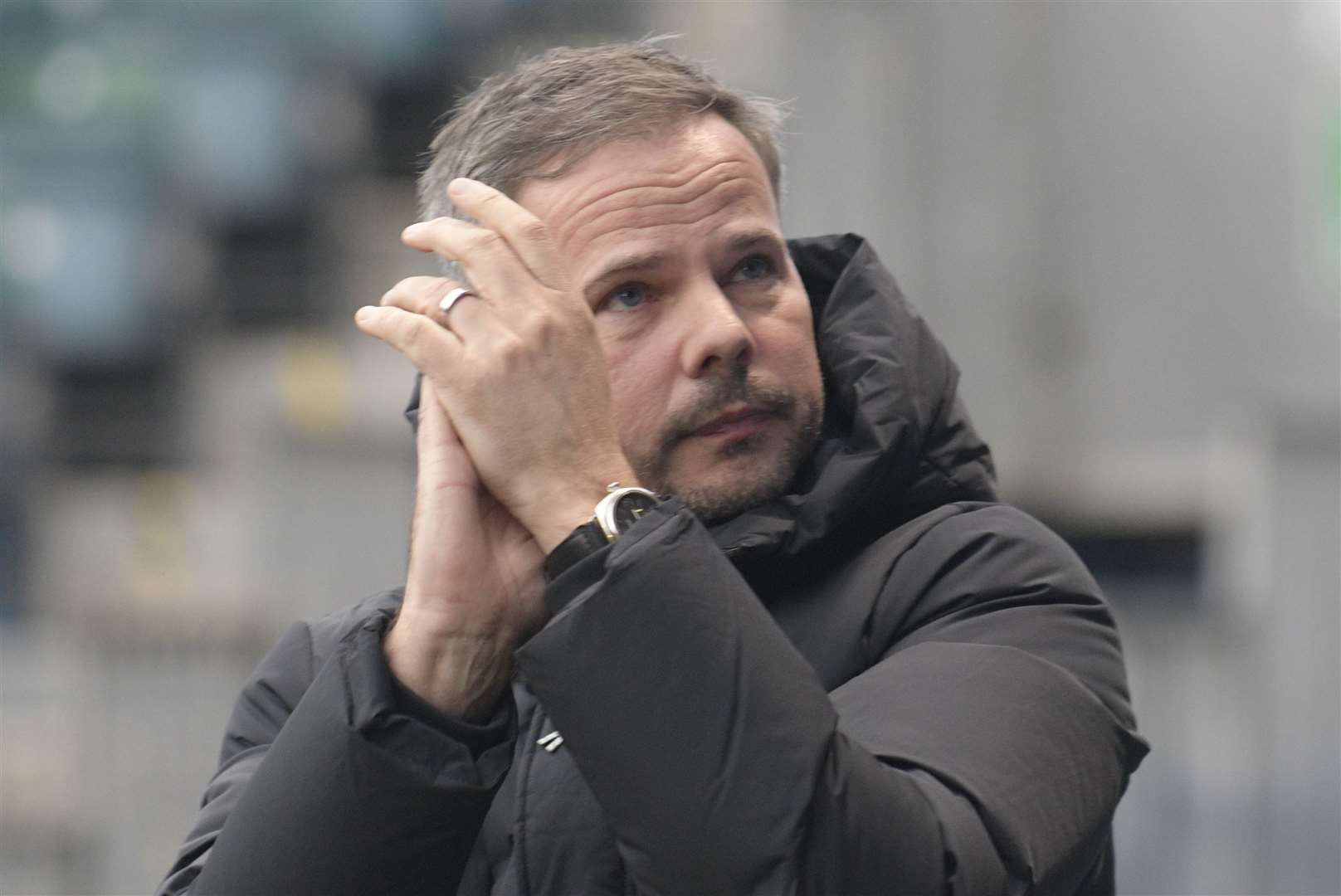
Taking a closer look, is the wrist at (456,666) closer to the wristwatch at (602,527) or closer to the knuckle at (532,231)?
the wristwatch at (602,527)

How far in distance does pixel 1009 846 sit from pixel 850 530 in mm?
404

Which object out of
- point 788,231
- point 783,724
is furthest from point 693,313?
point 788,231

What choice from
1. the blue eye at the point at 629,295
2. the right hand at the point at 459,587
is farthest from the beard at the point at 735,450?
the right hand at the point at 459,587

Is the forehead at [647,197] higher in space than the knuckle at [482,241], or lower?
lower

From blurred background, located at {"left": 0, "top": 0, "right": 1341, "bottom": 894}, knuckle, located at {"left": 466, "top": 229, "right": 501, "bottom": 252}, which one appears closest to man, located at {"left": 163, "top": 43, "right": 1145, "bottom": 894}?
knuckle, located at {"left": 466, "top": 229, "right": 501, "bottom": 252}

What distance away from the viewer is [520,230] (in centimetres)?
145

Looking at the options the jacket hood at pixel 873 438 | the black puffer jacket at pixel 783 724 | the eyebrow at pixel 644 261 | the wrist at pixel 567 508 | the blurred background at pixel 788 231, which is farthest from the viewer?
the blurred background at pixel 788 231

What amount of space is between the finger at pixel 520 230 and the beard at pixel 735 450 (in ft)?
0.95

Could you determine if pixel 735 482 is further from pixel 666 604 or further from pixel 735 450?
pixel 666 604

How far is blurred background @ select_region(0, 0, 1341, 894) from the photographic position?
5500 mm

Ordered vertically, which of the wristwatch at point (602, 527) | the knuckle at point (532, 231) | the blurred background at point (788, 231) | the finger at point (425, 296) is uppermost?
the knuckle at point (532, 231)

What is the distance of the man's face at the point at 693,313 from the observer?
67.8 inches

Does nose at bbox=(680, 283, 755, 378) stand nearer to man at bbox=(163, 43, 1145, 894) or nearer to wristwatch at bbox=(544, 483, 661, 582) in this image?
man at bbox=(163, 43, 1145, 894)

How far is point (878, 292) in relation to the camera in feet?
6.02
